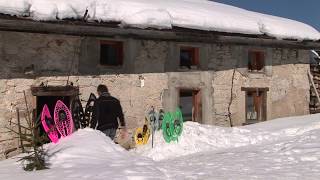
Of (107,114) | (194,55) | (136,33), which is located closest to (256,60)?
(194,55)

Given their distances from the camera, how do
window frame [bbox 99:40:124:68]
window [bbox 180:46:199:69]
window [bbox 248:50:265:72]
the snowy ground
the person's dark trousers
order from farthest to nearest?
window [bbox 248:50:265:72] → window [bbox 180:46:199:69] → window frame [bbox 99:40:124:68] → the person's dark trousers → the snowy ground

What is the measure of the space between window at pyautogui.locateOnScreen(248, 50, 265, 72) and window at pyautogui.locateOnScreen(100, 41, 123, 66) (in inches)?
178

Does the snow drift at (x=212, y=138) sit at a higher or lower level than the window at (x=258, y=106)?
lower

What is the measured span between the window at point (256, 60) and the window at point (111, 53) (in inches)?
178

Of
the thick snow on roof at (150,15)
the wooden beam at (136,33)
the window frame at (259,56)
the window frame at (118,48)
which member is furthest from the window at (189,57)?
the window frame at (259,56)

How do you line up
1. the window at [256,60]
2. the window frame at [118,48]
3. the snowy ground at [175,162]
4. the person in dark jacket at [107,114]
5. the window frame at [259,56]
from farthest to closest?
the window at [256,60]
the window frame at [259,56]
the window frame at [118,48]
the person in dark jacket at [107,114]
the snowy ground at [175,162]

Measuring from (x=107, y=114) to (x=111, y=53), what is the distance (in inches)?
74.1

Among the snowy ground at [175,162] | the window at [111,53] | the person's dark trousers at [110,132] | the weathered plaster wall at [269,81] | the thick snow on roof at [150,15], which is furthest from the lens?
the weathered plaster wall at [269,81]

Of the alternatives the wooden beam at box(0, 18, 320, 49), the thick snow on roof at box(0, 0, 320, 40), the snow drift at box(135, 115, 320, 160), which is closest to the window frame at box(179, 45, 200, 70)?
the wooden beam at box(0, 18, 320, 49)

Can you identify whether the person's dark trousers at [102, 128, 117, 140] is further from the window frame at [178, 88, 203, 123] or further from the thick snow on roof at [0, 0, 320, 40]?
the window frame at [178, 88, 203, 123]

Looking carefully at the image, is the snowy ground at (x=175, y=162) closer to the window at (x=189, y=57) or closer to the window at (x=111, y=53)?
the window at (x=111, y=53)

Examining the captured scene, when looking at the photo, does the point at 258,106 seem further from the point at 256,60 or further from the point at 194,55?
the point at 194,55

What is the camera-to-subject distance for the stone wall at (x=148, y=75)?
9547mm

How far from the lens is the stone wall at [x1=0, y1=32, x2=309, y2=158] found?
31.3ft
